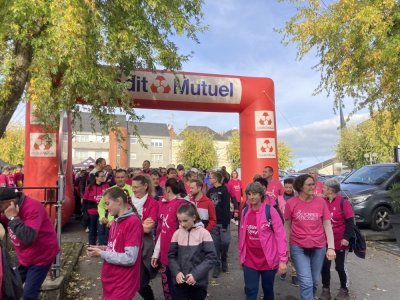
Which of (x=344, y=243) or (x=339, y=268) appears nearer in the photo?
(x=344, y=243)

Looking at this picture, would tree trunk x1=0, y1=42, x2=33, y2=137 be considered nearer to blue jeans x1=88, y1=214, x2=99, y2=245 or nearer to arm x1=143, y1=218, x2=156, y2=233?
blue jeans x1=88, y1=214, x2=99, y2=245

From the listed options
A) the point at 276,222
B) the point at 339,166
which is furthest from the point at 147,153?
the point at 276,222

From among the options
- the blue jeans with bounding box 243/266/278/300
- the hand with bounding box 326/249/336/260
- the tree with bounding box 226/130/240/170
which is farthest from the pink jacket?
the tree with bounding box 226/130/240/170

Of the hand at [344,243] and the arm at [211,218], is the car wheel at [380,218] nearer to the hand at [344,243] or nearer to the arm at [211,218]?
the hand at [344,243]

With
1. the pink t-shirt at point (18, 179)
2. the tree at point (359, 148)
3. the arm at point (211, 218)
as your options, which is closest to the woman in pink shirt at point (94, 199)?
the arm at point (211, 218)

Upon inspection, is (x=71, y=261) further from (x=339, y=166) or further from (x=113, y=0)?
(x=339, y=166)

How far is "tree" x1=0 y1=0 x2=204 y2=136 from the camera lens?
6.55 meters

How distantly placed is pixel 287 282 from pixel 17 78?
603 cm

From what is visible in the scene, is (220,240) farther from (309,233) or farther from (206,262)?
(206,262)

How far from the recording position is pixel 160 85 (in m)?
10.8

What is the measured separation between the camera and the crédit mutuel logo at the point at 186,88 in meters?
10.6

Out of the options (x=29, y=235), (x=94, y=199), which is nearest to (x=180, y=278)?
(x=29, y=235)

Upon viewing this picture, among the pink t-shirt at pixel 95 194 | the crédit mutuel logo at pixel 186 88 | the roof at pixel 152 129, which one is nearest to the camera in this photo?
the pink t-shirt at pixel 95 194

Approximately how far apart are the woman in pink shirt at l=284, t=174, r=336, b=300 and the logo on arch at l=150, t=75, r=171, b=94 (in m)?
6.34
